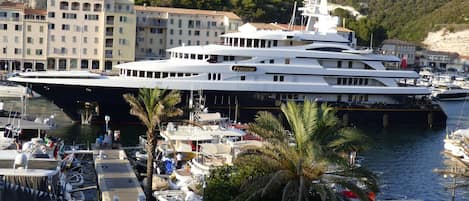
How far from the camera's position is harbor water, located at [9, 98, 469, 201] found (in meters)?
32.5

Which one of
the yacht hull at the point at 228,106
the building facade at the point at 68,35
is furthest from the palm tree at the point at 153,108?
the building facade at the point at 68,35

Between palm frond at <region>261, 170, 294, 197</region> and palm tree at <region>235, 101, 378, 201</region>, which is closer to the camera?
palm frond at <region>261, 170, 294, 197</region>

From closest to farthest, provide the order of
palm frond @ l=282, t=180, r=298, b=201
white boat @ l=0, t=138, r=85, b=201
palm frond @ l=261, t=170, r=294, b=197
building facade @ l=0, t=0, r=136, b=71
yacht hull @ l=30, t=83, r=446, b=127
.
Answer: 1. palm frond @ l=261, t=170, r=294, b=197
2. palm frond @ l=282, t=180, r=298, b=201
3. white boat @ l=0, t=138, r=85, b=201
4. yacht hull @ l=30, t=83, r=446, b=127
5. building facade @ l=0, t=0, r=136, b=71

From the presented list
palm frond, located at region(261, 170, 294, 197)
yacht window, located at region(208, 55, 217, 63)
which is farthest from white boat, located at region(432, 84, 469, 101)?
palm frond, located at region(261, 170, 294, 197)

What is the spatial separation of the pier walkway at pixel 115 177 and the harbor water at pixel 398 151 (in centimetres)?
791

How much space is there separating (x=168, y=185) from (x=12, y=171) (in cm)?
827

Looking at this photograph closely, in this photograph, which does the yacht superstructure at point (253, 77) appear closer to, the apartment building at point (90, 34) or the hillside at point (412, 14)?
the apartment building at point (90, 34)

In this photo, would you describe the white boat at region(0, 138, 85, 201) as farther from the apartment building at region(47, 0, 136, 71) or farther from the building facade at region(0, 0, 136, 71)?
the apartment building at region(47, 0, 136, 71)

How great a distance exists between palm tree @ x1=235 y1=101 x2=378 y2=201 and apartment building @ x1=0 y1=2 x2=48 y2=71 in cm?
5813

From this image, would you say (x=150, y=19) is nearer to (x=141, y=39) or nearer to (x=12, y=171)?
(x=141, y=39)

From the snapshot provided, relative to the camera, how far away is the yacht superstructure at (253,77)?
4669 centimetres

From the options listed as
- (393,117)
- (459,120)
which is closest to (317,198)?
(393,117)

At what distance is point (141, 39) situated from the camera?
82062 mm

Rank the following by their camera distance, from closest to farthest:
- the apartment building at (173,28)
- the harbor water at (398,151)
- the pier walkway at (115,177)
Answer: the pier walkway at (115,177), the harbor water at (398,151), the apartment building at (173,28)
